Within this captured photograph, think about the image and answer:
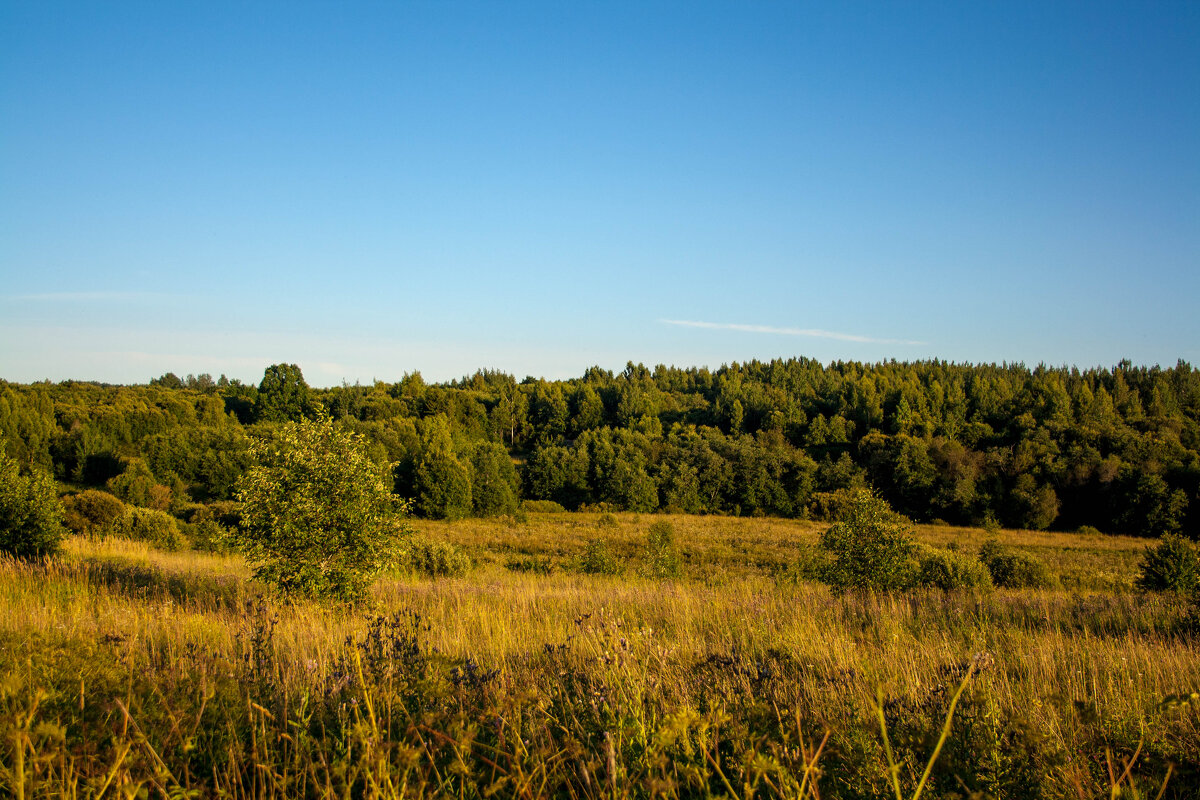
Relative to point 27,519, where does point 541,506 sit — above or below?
below

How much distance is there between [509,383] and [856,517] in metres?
122

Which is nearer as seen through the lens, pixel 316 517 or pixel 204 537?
pixel 316 517

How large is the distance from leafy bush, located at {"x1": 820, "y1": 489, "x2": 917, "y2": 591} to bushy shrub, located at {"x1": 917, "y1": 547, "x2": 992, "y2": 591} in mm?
2005

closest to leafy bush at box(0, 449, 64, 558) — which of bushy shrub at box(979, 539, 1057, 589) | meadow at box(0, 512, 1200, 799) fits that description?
meadow at box(0, 512, 1200, 799)

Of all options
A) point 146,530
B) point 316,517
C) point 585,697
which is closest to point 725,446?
point 146,530

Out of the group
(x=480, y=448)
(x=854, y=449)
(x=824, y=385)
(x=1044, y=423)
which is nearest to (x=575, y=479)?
(x=480, y=448)

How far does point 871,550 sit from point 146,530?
26.1m

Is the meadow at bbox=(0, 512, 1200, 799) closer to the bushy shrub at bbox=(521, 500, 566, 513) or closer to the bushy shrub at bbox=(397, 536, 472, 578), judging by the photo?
the bushy shrub at bbox=(397, 536, 472, 578)

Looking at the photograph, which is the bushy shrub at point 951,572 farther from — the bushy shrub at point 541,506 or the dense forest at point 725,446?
the bushy shrub at point 541,506

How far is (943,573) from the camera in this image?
18.1 m

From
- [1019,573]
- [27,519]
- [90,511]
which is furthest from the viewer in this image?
[90,511]

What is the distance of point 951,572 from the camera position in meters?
18.1

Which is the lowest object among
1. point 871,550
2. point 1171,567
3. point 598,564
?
point 598,564

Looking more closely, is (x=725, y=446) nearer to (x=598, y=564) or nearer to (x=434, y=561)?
(x=598, y=564)
